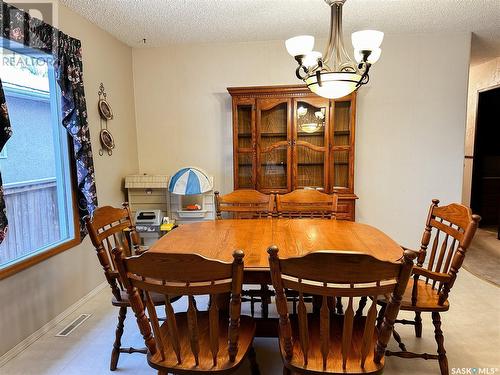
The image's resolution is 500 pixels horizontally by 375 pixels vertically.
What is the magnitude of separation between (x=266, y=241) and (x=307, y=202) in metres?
0.85

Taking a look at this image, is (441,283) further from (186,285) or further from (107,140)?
(107,140)

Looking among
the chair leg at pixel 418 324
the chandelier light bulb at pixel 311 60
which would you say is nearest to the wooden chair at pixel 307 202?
the chair leg at pixel 418 324

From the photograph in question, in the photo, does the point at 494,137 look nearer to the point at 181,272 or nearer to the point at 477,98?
the point at 477,98

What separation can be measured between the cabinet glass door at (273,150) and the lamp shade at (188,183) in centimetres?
57

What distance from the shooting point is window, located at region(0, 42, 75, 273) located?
2.16 meters

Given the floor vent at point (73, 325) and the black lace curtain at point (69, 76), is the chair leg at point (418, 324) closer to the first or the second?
the floor vent at point (73, 325)

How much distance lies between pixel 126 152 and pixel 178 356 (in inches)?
104

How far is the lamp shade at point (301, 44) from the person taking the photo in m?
1.88

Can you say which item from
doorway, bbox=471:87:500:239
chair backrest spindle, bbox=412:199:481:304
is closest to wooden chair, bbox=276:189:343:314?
chair backrest spindle, bbox=412:199:481:304

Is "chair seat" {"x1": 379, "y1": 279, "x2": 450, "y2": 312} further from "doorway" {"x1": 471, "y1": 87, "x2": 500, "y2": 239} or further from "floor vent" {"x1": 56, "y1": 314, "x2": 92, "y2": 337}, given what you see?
"doorway" {"x1": 471, "y1": 87, "x2": 500, "y2": 239}

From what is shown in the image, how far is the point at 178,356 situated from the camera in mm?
1301

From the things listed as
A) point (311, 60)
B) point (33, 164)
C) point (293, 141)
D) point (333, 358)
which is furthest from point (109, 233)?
point (293, 141)

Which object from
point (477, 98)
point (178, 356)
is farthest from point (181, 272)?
point (477, 98)

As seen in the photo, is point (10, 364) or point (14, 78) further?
point (14, 78)
